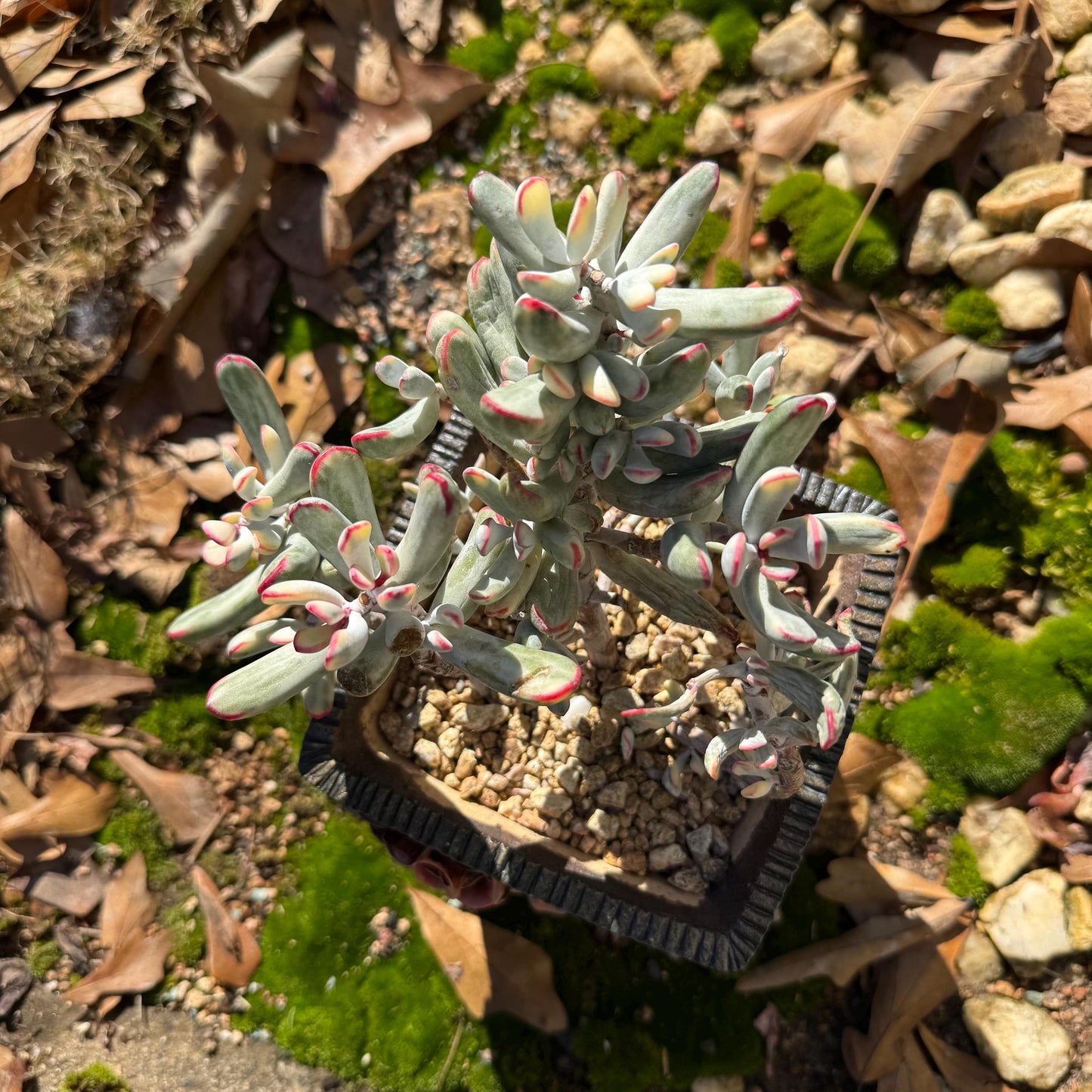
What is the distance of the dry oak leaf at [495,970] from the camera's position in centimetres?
159

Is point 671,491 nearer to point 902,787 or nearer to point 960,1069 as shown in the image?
point 902,787

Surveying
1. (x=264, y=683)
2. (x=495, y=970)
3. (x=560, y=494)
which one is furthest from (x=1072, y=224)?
(x=495, y=970)

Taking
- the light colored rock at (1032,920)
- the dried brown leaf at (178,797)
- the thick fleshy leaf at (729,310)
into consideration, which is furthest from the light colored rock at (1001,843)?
the dried brown leaf at (178,797)

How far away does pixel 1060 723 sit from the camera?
5.11 feet

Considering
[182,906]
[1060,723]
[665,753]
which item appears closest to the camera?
[665,753]

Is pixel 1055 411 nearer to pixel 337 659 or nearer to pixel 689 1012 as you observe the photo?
pixel 689 1012

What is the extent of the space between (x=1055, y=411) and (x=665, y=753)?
38.1 inches

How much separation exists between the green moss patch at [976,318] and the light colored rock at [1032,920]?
3.37 feet

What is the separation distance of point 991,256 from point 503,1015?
174 centimetres


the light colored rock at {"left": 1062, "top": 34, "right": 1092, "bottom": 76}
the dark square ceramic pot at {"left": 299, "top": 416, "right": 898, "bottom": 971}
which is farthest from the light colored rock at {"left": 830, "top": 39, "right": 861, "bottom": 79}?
the dark square ceramic pot at {"left": 299, "top": 416, "right": 898, "bottom": 971}

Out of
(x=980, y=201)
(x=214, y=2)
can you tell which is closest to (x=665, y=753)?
(x=980, y=201)

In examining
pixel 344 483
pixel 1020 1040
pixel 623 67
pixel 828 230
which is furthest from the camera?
pixel 623 67

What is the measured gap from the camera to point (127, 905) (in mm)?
1683

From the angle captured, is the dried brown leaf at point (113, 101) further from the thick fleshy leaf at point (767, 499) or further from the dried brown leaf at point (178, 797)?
the thick fleshy leaf at point (767, 499)
